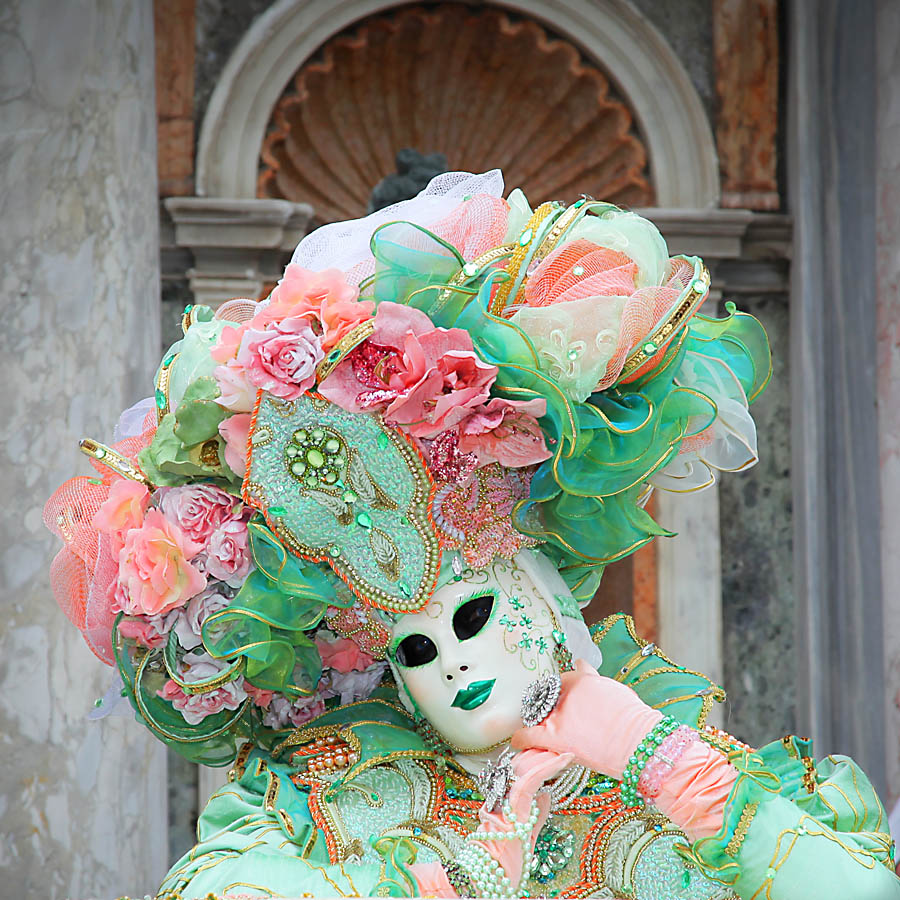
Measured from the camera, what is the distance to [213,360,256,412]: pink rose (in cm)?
156

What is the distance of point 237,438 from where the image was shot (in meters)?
1.57

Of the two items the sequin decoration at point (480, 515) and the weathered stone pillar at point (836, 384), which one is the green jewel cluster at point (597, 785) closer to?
the sequin decoration at point (480, 515)

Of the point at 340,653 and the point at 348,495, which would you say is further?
the point at 340,653

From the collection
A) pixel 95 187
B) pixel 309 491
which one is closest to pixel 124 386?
pixel 95 187

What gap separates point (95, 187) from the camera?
2.81 metres

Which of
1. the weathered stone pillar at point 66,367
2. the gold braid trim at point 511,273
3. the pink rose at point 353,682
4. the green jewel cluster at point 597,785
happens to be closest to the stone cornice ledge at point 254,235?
the weathered stone pillar at point 66,367

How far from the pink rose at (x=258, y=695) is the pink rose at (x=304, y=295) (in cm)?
45

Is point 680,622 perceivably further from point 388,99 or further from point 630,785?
point 630,785

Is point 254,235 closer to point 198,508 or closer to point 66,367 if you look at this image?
point 66,367

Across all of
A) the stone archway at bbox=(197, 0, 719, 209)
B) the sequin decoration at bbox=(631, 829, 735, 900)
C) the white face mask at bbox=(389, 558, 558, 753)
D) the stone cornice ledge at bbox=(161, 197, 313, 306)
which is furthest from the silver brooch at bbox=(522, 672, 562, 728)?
the stone archway at bbox=(197, 0, 719, 209)

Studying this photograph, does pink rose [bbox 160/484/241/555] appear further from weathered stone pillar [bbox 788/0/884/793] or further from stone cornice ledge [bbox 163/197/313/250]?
weathered stone pillar [bbox 788/0/884/793]

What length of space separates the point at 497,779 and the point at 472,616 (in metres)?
0.19

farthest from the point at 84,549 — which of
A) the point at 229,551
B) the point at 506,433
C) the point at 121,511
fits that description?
the point at 506,433

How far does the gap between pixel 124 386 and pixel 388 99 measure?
4.59 feet
